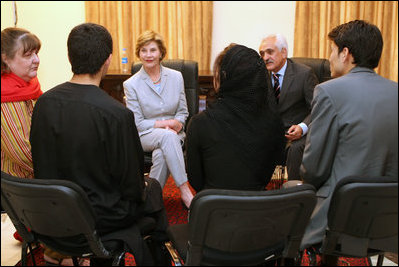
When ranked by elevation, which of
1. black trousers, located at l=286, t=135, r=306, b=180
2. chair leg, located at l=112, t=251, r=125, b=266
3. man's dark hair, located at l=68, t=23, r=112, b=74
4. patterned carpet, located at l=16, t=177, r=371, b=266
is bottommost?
patterned carpet, located at l=16, t=177, r=371, b=266

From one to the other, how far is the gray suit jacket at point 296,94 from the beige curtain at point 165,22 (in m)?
1.76

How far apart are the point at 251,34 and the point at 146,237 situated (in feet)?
10.9

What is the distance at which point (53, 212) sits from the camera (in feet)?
4.80

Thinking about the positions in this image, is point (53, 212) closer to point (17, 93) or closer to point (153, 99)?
point (17, 93)

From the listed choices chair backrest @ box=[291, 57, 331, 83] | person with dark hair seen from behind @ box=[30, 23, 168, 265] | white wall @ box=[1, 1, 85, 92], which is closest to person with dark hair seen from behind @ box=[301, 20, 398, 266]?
person with dark hair seen from behind @ box=[30, 23, 168, 265]

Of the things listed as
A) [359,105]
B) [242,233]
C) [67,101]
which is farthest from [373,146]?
[67,101]

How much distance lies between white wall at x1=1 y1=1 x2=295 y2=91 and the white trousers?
201 cm

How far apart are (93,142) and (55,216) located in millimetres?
305

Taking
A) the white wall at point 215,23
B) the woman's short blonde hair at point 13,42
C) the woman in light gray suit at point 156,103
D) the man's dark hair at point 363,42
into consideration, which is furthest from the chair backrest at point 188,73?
the man's dark hair at point 363,42

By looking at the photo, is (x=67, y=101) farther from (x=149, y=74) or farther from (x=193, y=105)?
(x=193, y=105)

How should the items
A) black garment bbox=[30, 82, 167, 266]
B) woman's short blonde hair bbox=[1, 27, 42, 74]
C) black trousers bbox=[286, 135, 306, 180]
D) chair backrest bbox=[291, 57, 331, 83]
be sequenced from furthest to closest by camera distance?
→ chair backrest bbox=[291, 57, 331, 83] → black trousers bbox=[286, 135, 306, 180] → woman's short blonde hair bbox=[1, 27, 42, 74] → black garment bbox=[30, 82, 167, 266]

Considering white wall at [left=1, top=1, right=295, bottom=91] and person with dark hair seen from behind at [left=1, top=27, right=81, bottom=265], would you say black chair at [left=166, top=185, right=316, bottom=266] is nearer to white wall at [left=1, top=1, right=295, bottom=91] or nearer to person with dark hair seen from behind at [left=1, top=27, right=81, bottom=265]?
person with dark hair seen from behind at [left=1, top=27, right=81, bottom=265]

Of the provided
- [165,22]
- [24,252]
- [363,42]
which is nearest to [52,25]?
[165,22]

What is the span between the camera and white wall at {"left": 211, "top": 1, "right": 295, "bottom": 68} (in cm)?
455
